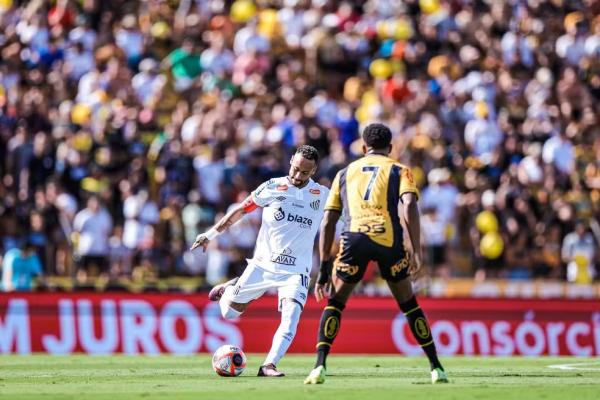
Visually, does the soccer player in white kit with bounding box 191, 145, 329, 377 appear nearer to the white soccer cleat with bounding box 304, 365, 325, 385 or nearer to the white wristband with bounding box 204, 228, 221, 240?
the white wristband with bounding box 204, 228, 221, 240

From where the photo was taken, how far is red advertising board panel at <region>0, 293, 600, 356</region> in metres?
20.2

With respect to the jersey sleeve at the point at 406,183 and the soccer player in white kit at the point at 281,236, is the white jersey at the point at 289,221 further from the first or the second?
the jersey sleeve at the point at 406,183

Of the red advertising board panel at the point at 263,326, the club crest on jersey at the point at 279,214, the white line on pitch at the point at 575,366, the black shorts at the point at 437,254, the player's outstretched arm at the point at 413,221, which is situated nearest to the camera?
the player's outstretched arm at the point at 413,221

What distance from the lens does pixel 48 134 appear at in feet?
72.9

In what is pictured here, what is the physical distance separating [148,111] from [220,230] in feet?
34.4

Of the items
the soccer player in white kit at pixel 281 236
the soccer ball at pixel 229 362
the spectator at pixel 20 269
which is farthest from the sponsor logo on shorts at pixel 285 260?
the spectator at pixel 20 269

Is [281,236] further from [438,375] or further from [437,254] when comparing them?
[437,254]

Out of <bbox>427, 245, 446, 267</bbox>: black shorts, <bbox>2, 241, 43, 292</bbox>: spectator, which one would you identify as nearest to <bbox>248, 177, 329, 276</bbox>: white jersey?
<bbox>2, 241, 43, 292</bbox>: spectator

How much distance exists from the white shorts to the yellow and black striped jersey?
188 centimetres

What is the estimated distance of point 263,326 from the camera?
20.8 meters

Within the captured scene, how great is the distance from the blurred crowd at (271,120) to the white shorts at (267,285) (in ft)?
25.0

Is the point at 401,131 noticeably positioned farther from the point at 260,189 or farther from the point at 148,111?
the point at 260,189

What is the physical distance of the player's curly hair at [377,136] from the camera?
11.7 m

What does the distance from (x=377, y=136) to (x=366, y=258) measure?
3.77 feet
